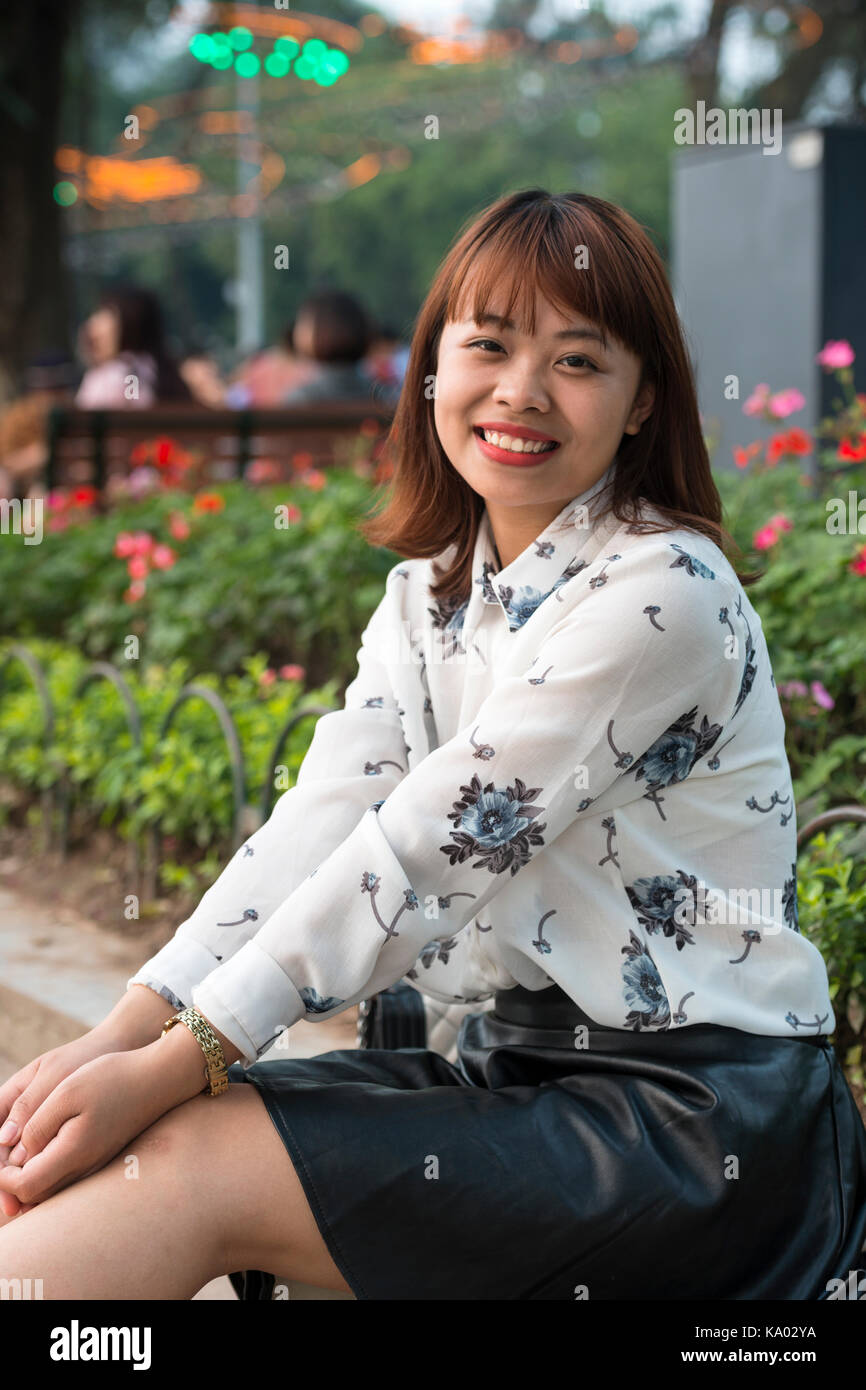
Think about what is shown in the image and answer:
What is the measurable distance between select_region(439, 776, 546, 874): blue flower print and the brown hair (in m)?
0.37

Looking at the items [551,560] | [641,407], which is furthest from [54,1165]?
[641,407]

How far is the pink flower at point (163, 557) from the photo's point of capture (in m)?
4.98

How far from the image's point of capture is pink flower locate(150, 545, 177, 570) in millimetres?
4984

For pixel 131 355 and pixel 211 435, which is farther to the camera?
pixel 131 355

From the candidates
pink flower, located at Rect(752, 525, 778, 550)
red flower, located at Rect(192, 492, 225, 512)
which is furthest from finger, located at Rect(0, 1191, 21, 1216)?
red flower, located at Rect(192, 492, 225, 512)

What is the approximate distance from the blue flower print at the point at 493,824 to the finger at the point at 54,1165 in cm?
48

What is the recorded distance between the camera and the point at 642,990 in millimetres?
1731

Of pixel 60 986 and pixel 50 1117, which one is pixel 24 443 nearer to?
pixel 60 986

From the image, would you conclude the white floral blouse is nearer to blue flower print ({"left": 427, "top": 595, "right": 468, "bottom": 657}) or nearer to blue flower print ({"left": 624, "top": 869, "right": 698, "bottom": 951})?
blue flower print ({"left": 624, "top": 869, "right": 698, "bottom": 951})

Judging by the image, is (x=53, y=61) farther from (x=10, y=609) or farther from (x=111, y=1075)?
(x=111, y=1075)

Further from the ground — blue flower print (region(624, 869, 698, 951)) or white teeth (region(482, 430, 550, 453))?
white teeth (region(482, 430, 550, 453))

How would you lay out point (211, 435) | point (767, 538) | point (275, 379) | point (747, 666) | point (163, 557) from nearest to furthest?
point (747, 666) → point (767, 538) → point (163, 557) → point (211, 435) → point (275, 379)

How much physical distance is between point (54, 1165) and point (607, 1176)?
0.57 meters

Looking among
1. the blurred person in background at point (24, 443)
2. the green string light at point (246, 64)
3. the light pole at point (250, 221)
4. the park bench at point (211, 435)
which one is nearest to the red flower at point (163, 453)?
the park bench at point (211, 435)
